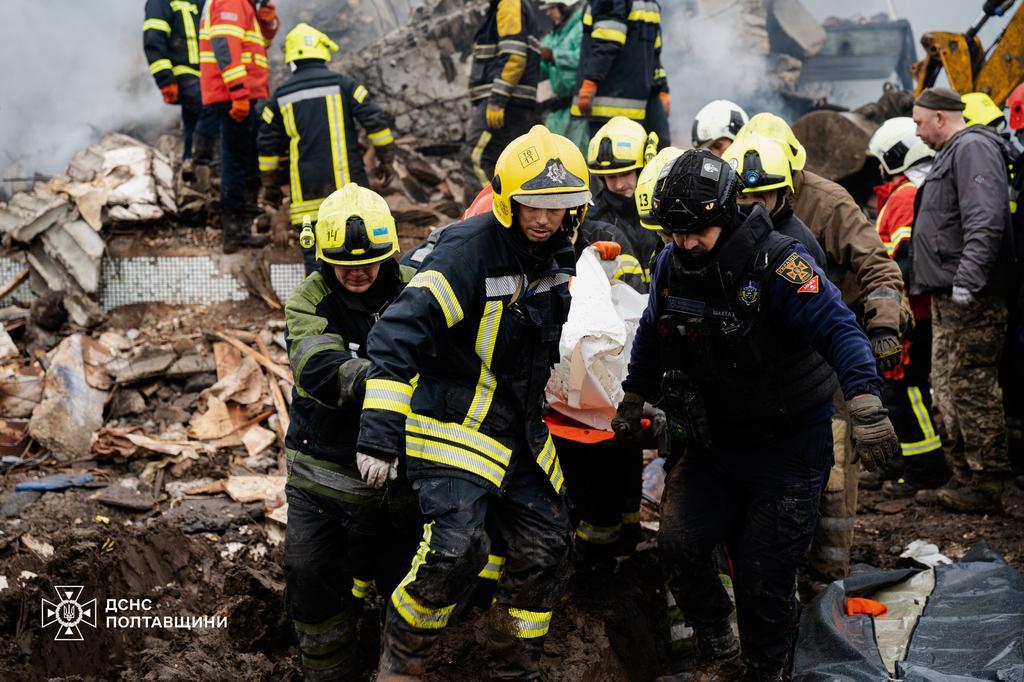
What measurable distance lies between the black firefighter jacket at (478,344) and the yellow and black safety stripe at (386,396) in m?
0.04

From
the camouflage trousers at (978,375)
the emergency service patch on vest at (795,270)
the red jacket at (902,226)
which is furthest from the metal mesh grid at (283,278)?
the emergency service patch on vest at (795,270)

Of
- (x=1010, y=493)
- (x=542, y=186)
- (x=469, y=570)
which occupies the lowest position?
(x=1010, y=493)

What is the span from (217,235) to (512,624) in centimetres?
627

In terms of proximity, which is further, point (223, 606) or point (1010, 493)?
point (1010, 493)

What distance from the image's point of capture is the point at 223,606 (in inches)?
191

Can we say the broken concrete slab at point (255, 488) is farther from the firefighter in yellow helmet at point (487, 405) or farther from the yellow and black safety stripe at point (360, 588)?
the firefighter in yellow helmet at point (487, 405)

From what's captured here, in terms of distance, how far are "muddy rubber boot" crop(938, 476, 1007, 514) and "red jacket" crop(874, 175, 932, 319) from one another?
1.21 m

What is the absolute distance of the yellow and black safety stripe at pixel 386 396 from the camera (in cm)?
328

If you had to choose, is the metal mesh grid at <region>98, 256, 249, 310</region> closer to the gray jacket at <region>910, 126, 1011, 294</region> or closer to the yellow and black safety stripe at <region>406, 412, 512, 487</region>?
the yellow and black safety stripe at <region>406, 412, 512, 487</region>

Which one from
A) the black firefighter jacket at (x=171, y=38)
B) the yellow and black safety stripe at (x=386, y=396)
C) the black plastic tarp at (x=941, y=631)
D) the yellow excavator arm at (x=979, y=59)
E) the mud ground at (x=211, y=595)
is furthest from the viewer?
the black firefighter jacket at (x=171, y=38)

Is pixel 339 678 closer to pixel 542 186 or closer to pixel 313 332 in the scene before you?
pixel 313 332

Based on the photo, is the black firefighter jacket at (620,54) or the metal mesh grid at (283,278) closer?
the black firefighter jacket at (620,54)

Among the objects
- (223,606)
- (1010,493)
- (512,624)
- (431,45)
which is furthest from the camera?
(431,45)

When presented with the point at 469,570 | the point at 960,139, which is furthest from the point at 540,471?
the point at 960,139
